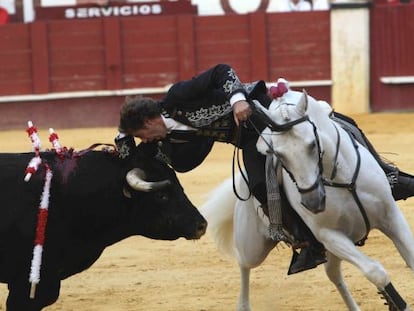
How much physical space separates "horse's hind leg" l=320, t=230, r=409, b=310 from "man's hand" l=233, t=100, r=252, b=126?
62cm

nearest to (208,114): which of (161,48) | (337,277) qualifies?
(337,277)

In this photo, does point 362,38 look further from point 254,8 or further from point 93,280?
point 93,280

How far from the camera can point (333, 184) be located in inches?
171

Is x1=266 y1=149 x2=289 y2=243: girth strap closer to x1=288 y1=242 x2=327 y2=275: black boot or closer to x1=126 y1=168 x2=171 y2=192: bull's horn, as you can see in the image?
x1=288 y1=242 x2=327 y2=275: black boot

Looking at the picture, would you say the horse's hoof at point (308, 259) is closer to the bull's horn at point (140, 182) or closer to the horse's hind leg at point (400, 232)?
the horse's hind leg at point (400, 232)

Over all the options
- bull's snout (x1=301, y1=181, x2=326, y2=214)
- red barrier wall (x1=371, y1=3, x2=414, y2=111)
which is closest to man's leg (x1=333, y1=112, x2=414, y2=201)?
bull's snout (x1=301, y1=181, x2=326, y2=214)

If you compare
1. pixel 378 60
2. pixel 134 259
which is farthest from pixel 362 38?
pixel 134 259

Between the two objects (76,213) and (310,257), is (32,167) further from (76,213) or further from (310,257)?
(310,257)

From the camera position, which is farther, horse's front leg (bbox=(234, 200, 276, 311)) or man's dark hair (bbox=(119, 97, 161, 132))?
horse's front leg (bbox=(234, 200, 276, 311))

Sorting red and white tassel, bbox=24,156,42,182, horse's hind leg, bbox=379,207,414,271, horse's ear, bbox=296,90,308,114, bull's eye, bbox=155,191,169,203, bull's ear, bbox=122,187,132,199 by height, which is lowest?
horse's hind leg, bbox=379,207,414,271

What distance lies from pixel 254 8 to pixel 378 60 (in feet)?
6.24

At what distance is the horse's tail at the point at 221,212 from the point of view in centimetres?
536

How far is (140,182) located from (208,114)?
514 mm

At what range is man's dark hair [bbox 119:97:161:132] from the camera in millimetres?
4211
